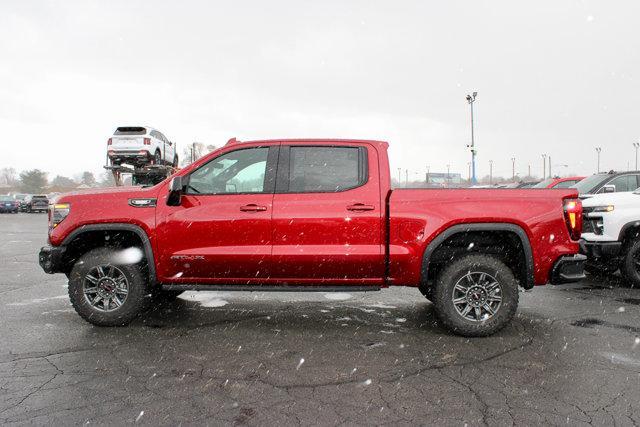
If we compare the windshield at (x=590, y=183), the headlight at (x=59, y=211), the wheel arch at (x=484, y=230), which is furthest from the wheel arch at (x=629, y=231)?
the headlight at (x=59, y=211)

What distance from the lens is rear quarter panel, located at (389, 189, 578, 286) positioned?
453 centimetres

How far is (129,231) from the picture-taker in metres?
4.87

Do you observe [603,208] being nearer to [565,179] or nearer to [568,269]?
[568,269]

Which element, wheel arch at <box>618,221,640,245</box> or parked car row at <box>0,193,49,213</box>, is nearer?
wheel arch at <box>618,221,640,245</box>

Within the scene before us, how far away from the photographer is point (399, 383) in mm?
3438

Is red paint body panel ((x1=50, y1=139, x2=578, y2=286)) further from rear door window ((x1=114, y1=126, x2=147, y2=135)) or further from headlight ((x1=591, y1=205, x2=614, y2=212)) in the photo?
rear door window ((x1=114, y1=126, x2=147, y2=135))

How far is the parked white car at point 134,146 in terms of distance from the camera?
A: 57.7 ft

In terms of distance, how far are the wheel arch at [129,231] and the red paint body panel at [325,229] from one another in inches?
1.6

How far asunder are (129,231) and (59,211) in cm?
75

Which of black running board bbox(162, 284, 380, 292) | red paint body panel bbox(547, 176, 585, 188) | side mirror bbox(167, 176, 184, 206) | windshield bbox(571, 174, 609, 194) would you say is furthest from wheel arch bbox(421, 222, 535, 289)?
red paint body panel bbox(547, 176, 585, 188)

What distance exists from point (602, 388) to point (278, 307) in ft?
11.4

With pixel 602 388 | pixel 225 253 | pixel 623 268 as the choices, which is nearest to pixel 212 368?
pixel 225 253

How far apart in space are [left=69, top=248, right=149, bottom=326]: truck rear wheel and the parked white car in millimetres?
13627

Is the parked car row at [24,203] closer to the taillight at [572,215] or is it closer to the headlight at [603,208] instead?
the headlight at [603,208]
